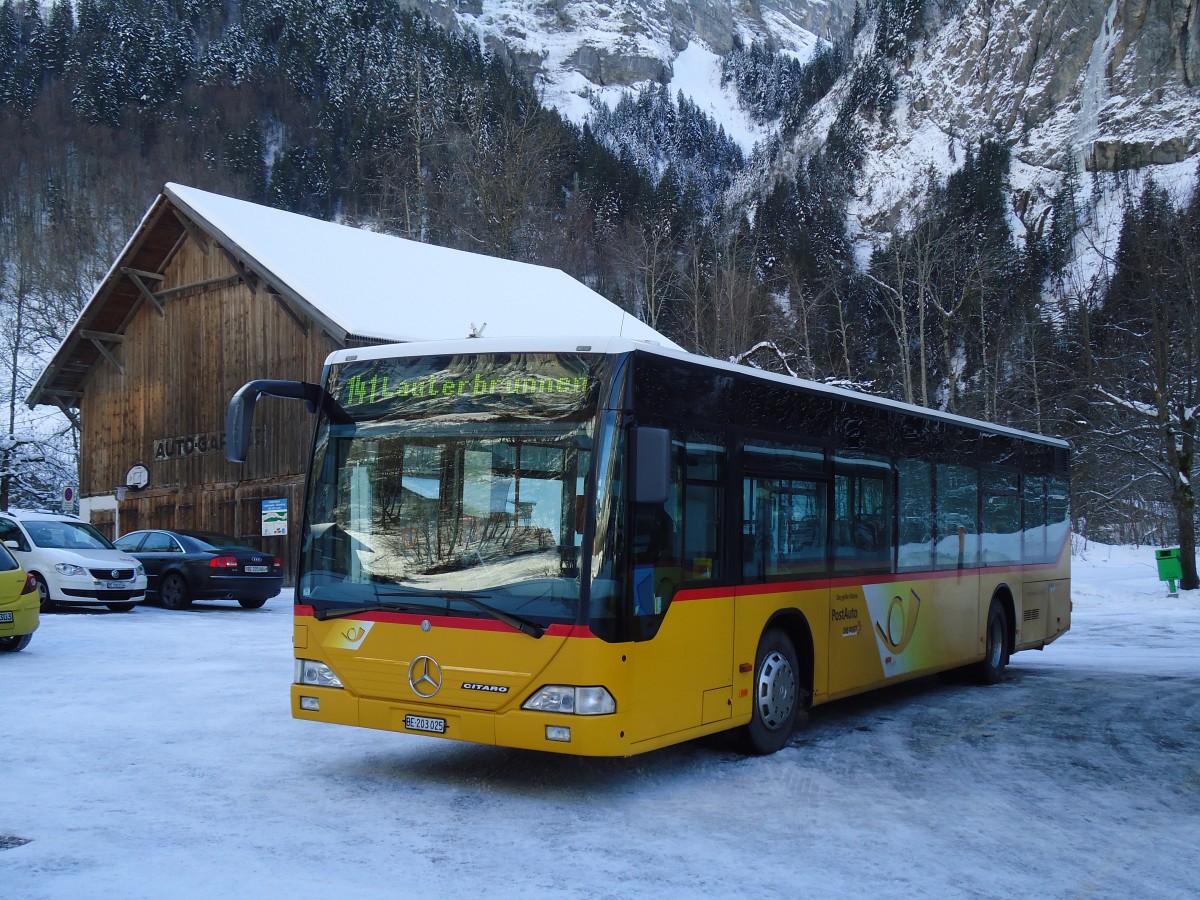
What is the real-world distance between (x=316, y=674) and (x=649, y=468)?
2.66 metres

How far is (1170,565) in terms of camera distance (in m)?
25.6

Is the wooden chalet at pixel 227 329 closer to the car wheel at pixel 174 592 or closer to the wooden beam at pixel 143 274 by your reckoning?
the wooden beam at pixel 143 274

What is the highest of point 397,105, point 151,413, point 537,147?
point 397,105

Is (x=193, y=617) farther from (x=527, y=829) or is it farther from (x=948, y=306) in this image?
(x=948, y=306)

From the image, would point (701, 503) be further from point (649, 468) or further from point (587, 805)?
point (587, 805)

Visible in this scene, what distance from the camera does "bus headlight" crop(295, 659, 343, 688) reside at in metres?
7.67

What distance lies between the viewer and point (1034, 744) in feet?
30.4

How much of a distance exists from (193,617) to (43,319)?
36135 mm

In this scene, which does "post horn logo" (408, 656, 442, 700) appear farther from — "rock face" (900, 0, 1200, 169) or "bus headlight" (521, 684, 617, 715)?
"rock face" (900, 0, 1200, 169)

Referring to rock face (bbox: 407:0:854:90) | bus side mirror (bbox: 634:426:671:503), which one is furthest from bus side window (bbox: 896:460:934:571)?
rock face (bbox: 407:0:854:90)

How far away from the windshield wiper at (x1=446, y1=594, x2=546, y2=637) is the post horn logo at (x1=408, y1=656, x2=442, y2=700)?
468 mm

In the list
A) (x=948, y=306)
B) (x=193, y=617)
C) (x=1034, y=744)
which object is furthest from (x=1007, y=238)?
(x=1034, y=744)

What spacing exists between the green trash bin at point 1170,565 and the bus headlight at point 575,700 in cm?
2204

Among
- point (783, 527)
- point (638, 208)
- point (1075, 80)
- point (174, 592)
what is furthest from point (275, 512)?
point (1075, 80)
